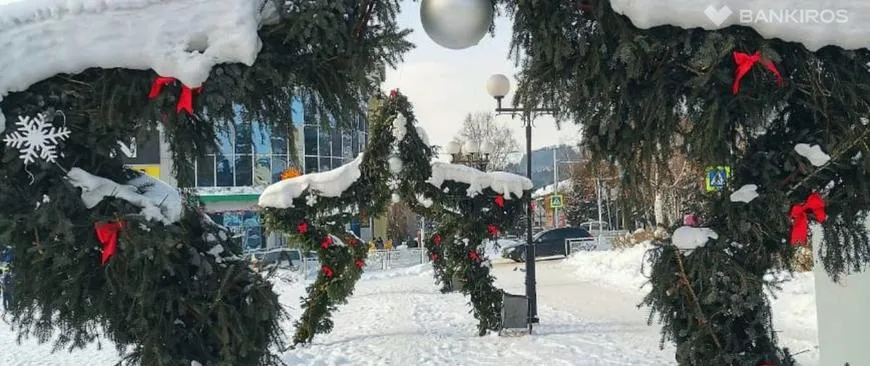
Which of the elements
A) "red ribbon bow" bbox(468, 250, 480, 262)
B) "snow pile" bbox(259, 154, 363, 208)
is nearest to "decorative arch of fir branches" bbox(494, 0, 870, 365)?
"snow pile" bbox(259, 154, 363, 208)

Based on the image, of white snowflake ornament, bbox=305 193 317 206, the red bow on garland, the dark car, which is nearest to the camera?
the red bow on garland

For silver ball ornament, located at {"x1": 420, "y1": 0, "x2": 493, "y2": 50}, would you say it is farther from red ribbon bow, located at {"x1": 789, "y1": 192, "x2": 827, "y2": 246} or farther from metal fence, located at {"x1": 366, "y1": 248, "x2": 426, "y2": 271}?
metal fence, located at {"x1": 366, "y1": 248, "x2": 426, "y2": 271}

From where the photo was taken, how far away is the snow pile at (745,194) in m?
2.68

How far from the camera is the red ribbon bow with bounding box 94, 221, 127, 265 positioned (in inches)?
102

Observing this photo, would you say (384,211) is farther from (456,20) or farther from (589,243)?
(589,243)

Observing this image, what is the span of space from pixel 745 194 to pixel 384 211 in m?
5.75

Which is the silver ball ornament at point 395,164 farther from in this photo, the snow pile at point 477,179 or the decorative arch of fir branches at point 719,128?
the decorative arch of fir branches at point 719,128

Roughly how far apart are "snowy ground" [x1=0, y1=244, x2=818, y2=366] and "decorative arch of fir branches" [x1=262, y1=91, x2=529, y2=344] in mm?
423

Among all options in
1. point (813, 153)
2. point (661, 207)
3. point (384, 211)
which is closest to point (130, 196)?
point (813, 153)

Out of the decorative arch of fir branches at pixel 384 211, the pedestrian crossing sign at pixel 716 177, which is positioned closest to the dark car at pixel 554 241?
the decorative arch of fir branches at pixel 384 211

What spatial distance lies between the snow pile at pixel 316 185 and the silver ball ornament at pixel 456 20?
16.3 ft

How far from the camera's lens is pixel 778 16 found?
249cm

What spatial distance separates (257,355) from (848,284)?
10.5 feet

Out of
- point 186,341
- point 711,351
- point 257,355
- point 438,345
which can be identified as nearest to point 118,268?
point 186,341
